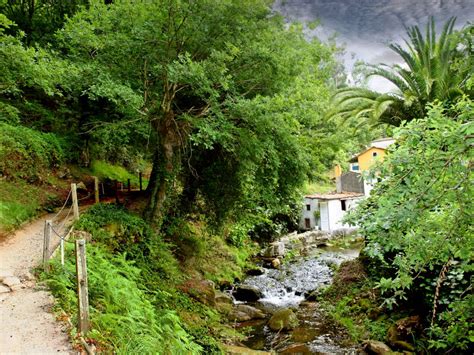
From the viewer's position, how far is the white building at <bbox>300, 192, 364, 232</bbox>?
98.1ft

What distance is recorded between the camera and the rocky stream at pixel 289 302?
10633 millimetres

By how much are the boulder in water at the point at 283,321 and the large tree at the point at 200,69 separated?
16.0 ft

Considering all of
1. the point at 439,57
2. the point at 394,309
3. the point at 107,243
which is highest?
Result: the point at 439,57

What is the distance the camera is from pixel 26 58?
8.91 m

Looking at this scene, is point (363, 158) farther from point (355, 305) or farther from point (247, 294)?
point (355, 305)

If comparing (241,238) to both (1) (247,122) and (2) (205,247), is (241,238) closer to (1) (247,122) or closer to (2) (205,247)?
(2) (205,247)

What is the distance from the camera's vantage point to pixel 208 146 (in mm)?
9719

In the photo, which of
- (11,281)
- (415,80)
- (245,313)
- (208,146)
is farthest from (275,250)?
(11,281)

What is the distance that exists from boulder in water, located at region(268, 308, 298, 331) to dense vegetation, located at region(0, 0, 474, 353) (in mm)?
1737

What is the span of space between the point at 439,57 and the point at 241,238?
44.5 ft

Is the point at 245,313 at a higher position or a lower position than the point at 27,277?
lower

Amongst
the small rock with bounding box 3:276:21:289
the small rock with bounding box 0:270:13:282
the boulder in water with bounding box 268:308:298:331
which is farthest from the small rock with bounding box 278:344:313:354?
the small rock with bounding box 0:270:13:282

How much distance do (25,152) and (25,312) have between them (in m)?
10.3

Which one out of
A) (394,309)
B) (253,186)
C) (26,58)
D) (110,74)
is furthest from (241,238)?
(26,58)
